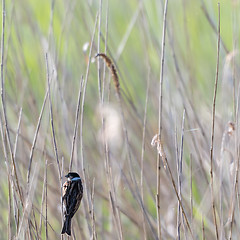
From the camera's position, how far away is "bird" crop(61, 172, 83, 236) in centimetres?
157

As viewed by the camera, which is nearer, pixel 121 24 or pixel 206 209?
pixel 206 209

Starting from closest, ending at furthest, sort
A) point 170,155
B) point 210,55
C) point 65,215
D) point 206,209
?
point 65,215
point 206,209
point 170,155
point 210,55

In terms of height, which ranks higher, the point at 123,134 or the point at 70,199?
the point at 123,134

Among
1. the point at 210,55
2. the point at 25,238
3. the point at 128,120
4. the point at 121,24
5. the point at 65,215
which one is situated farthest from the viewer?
the point at 121,24

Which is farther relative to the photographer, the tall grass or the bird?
the tall grass

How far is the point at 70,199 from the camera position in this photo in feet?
5.16

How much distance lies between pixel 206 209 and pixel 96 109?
3.11 ft

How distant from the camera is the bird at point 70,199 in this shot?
1574 millimetres

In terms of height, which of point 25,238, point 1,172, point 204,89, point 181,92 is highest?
point 204,89

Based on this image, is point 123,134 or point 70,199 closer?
point 70,199

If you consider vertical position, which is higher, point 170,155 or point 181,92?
point 181,92

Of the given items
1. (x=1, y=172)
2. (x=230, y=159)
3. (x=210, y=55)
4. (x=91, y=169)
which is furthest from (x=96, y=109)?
(x=210, y=55)

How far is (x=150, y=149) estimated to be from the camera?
2867mm

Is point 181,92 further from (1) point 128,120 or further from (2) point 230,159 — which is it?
(1) point 128,120
